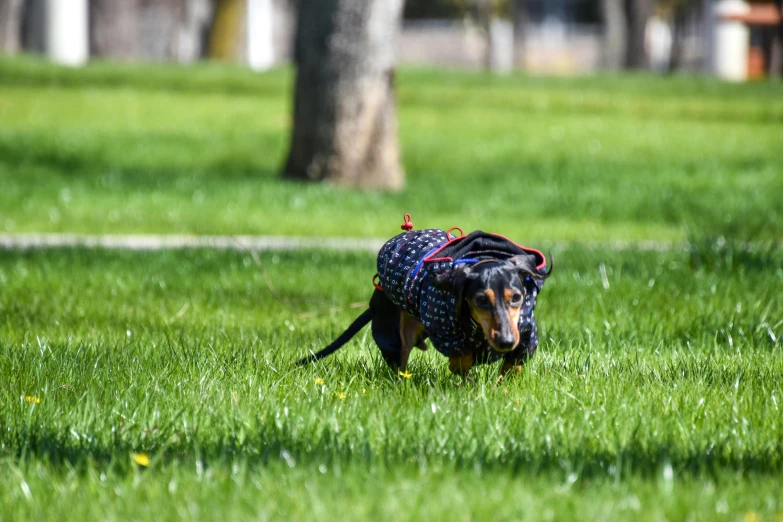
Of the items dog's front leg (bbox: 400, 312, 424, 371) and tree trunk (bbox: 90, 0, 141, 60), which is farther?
tree trunk (bbox: 90, 0, 141, 60)

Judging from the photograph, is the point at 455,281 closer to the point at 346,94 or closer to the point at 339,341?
the point at 339,341

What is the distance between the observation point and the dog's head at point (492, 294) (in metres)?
3.37

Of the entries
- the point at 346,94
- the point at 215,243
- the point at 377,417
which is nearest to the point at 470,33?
the point at 346,94

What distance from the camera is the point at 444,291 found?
359 cm

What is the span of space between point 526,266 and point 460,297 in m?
0.28

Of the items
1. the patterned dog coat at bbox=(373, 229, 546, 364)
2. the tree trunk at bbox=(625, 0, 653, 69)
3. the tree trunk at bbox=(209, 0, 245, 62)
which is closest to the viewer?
the patterned dog coat at bbox=(373, 229, 546, 364)

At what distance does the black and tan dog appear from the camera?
11.2 feet

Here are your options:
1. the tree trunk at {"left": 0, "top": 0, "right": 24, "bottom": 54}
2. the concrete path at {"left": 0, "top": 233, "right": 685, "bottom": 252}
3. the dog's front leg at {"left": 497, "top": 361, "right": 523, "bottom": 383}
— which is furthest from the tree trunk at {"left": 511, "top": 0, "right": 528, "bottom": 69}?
the dog's front leg at {"left": 497, "top": 361, "right": 523, "bottom": 383}

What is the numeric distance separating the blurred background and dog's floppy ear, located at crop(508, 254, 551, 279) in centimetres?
1334

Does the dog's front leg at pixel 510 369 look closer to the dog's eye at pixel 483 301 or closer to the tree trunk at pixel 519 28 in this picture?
the dog's eye at pixel 483 301

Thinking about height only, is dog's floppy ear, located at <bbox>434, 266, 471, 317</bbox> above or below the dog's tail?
above

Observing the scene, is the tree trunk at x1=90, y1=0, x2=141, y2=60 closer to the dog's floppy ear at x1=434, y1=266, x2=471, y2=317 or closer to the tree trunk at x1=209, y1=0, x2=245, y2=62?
the tree trunk at x1=209, y1=0, x2=245, y2=62

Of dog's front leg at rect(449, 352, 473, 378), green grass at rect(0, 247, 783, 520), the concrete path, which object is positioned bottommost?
the concrete path

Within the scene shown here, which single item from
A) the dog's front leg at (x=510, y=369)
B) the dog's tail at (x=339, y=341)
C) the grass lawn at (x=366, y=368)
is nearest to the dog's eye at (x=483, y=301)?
the grass lawn at (x=366, y=368)
